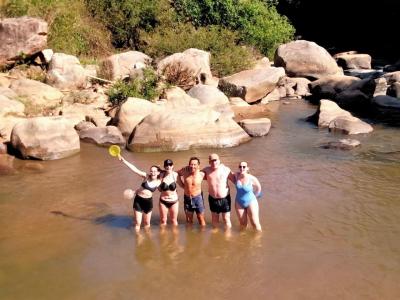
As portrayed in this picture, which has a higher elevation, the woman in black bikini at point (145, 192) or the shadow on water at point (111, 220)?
A: the woman in black bikini at point (145, 192)

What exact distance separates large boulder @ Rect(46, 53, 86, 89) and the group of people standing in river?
10.5 m

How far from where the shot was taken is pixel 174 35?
22.6 meters

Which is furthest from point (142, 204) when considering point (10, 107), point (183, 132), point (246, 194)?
point (10, 107)

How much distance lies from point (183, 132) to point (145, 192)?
5.41 meters

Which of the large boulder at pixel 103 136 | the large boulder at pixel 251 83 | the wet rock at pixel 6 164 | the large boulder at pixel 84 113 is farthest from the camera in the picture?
the large boulder at pixel 251 83

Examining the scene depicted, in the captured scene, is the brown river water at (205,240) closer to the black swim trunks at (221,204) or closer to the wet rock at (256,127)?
the black swim trunks at (221,204)

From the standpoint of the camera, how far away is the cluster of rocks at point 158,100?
13609 mm

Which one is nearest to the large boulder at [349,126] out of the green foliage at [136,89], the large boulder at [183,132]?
the large boulder at [183,132]

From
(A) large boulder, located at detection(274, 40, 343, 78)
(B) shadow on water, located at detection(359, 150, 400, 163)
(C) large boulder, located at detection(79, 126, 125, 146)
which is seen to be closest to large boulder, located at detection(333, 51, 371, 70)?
(A) large boulder, located at detection(274, 40, 343, 78)

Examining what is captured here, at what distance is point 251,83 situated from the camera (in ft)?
63.4

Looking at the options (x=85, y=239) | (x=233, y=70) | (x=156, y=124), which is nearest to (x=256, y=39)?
(x=233, y=70)

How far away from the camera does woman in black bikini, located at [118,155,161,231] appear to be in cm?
845

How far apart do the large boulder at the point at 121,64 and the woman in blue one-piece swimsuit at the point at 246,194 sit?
36.8 ft

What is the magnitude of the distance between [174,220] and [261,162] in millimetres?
4561
